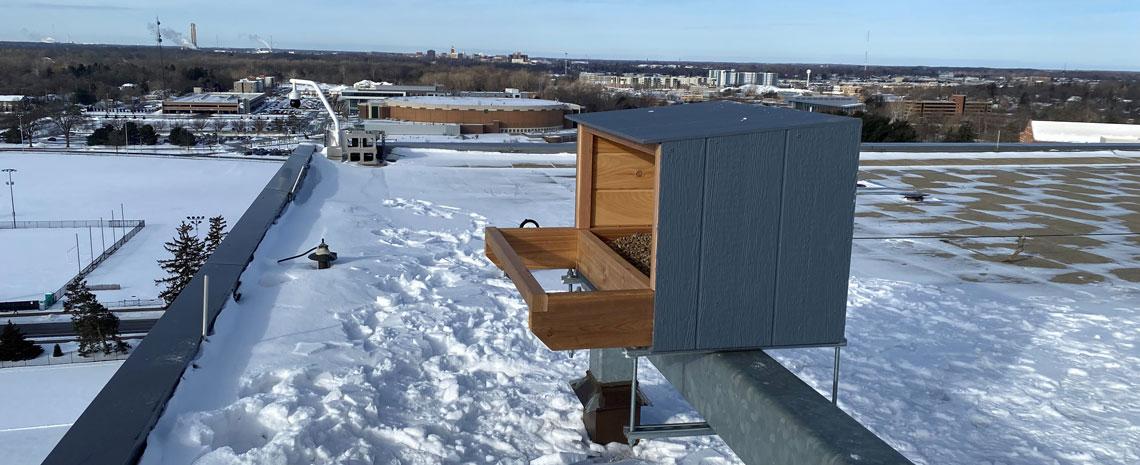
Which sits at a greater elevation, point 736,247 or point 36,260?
point 736,247

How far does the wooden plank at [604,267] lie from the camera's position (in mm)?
3990

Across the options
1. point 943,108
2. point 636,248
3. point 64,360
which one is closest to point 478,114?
point 943,108

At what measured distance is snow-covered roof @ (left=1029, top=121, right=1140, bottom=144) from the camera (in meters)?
29.1

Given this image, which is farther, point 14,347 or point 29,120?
point 29,120

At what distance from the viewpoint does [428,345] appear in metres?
6.20

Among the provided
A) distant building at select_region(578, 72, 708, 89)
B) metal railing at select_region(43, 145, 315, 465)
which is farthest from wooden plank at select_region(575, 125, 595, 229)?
distant building at select_region(578, 72, 708, 89)

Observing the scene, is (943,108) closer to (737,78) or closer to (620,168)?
(620,168)

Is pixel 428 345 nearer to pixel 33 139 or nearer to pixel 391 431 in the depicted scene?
pixel 391 431

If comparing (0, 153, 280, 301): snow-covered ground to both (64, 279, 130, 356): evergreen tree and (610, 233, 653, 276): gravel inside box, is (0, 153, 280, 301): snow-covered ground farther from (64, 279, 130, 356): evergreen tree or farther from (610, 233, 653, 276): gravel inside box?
(610, 233, 653, 276): gravel inside box

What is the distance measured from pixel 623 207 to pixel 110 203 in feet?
121

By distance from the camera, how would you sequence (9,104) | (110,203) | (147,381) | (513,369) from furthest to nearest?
(9,104), (110,203), (513,369), (147,381)

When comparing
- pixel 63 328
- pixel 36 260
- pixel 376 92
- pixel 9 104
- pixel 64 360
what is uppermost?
pixel 376 92

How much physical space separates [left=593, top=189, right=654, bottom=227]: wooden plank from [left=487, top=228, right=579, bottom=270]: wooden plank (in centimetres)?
19

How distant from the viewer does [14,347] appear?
15.8 metres
